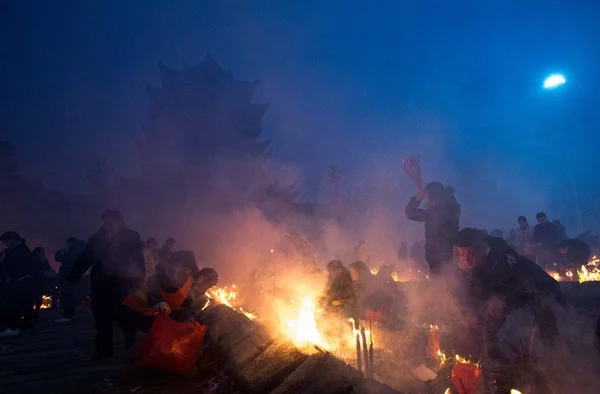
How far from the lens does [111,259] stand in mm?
5465

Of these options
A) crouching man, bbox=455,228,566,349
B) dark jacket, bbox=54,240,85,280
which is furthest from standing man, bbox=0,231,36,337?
crouching man, bbox=455,228,566,349

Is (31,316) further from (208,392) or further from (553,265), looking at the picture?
(553,265)

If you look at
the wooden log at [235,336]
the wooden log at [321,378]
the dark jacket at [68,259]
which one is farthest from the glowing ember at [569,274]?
the dark jacket at [68,259]

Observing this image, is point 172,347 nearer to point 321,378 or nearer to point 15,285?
point 321,378

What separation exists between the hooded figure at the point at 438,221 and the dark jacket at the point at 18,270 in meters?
8.18

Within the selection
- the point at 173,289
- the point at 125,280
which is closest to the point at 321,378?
the point at 173,289

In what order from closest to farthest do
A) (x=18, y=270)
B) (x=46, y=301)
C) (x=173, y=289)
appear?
(x=173, y=289), (x=18, y=270), (x=46, y=301)

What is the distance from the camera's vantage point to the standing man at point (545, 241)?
1011 centimetres

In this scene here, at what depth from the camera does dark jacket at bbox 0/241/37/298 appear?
25.5 feet

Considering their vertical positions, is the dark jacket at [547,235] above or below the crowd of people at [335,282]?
above

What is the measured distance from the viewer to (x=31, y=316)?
8.37m

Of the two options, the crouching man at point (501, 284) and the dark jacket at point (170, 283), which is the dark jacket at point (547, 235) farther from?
the dark jacket at point (170, 283)

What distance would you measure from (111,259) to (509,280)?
5384mm

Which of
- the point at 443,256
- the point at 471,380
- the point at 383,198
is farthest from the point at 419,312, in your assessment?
the point at 383,198
